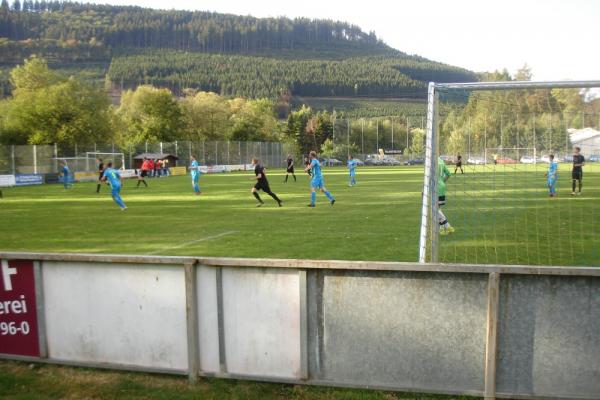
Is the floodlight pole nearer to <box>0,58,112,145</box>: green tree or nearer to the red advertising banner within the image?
the red advertising banner

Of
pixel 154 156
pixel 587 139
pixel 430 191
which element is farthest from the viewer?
pixel 154 156

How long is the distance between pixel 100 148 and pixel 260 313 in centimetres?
5015

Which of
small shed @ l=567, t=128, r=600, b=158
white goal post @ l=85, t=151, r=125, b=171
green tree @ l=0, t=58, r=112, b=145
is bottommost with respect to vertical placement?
white goal post @ l=85, t=151, r=125, b=171

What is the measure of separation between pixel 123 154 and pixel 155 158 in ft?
15.2

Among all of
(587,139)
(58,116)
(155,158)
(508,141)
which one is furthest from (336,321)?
(58,116)

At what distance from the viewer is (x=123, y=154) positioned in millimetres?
51781

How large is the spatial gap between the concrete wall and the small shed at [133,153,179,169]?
169ft

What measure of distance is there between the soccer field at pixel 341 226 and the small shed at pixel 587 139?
1.05 metres

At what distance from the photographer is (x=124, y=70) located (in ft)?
591

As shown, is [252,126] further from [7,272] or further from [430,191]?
[7,272]

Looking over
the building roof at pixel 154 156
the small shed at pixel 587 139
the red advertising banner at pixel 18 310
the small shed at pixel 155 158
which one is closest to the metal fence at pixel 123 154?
the small shed at pixel 155 158

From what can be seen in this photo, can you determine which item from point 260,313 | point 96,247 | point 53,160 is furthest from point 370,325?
point 53,160

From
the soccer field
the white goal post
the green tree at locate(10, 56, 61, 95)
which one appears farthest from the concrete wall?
the green tree at locate(10, 56, 61, 95)

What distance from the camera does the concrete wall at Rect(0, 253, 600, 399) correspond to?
4199mm
